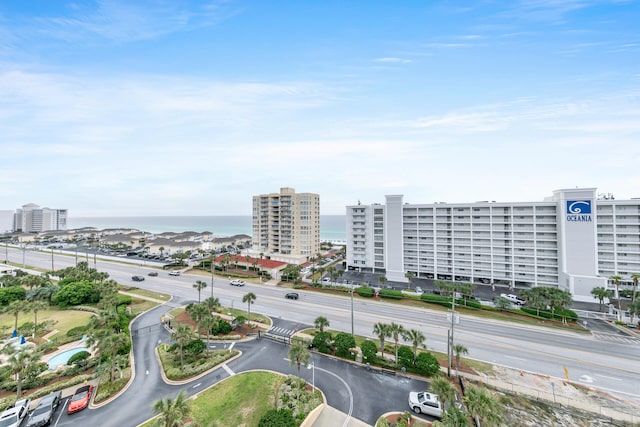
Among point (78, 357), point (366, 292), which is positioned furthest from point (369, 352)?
point (78, 357)

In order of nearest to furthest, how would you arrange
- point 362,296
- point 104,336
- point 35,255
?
point 104,336, point 362,296, point 35,255

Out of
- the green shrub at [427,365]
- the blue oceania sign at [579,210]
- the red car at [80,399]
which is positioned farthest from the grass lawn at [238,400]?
the blue oceania sign at [579,210]

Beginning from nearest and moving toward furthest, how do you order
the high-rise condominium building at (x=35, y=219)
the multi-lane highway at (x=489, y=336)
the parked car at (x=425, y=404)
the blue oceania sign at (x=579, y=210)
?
the parked car at (x=425, y=404) < the multi-lane highway at (x=489, y=336) < the blue oceania sign at (x=579, y=210) < the high-rise condominium building at (x=35, y=219)

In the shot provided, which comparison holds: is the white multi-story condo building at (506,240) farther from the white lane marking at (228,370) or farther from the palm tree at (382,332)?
the white lane marking at (228,370)

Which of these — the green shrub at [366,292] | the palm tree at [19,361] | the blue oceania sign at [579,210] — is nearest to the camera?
the palm tree at [19,361]

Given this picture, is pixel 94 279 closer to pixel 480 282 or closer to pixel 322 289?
pixel 322 289

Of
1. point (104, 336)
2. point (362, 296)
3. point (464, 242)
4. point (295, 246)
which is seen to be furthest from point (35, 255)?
point (464, 242)
